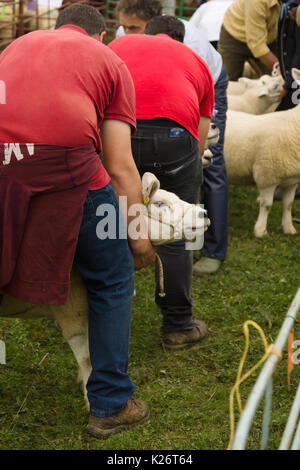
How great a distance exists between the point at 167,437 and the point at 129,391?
0.89 ft

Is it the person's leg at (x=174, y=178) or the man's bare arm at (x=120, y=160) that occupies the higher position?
the man's bare arm at (x=120, y=160)

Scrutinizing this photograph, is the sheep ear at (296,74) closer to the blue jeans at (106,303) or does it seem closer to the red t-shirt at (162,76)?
the red t-shirt at (162,76)

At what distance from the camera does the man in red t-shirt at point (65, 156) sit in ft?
7.73

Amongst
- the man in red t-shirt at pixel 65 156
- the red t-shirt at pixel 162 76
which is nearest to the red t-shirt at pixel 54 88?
the man in red t-shirt at pixel 65 156

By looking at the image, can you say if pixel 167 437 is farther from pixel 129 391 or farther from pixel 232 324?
pixel 232 324

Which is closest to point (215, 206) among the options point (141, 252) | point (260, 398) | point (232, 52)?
point (141, 252)

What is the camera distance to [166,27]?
141 inches

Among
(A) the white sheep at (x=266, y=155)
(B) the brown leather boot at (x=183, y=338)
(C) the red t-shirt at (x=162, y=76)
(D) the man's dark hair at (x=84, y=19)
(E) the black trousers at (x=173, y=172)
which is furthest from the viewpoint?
(A) the white sheep at (x=266, y=155)

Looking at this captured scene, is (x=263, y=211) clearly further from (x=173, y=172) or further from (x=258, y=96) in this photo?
(x=173, y=172)

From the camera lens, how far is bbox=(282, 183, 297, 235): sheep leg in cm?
568

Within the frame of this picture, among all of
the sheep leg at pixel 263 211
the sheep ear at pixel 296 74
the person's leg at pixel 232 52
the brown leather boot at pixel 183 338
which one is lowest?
the sheep leg at pixel 263 211

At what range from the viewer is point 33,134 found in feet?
7.73

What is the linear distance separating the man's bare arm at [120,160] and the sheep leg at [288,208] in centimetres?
319

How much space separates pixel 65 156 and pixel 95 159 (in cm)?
13
